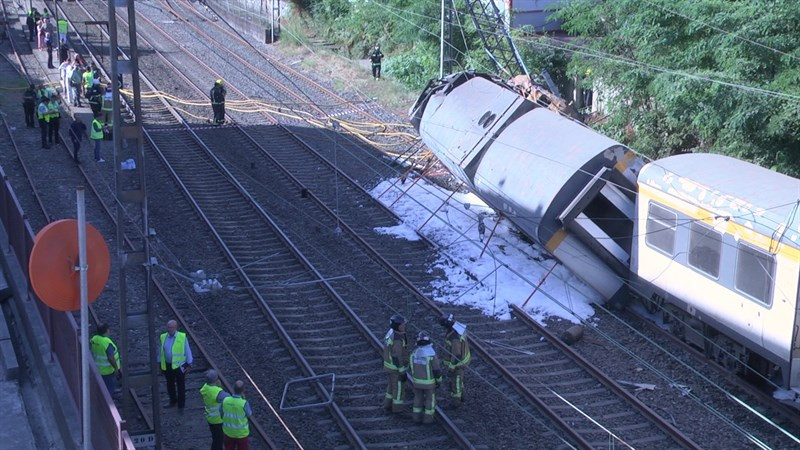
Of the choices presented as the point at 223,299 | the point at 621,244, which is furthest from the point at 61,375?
the point at 621,244

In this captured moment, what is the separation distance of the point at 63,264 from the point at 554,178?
9.67 meters

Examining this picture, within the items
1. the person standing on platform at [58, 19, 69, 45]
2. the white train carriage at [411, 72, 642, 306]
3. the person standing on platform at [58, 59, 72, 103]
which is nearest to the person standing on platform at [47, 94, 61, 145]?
the person standing on platform at [58, 59, 72, 103]

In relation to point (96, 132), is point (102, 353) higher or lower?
lower

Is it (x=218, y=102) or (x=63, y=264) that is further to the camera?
(x=218, y=102)

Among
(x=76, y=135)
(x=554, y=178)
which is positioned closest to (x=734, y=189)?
(x=554, y=178)

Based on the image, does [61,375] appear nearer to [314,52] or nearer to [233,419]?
[233,419]

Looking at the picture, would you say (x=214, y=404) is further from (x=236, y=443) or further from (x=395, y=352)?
(x=395, y=352)

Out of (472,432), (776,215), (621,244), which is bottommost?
(472,432)

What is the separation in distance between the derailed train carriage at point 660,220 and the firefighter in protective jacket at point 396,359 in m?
4.34

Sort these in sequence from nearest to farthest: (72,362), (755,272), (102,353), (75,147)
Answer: (72,362) < (102,353) < (755,272) < (75,147)

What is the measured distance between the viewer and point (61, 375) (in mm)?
12555

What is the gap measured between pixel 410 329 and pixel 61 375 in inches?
218

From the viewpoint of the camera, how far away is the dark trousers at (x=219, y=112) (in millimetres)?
27234

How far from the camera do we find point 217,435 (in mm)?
11719
